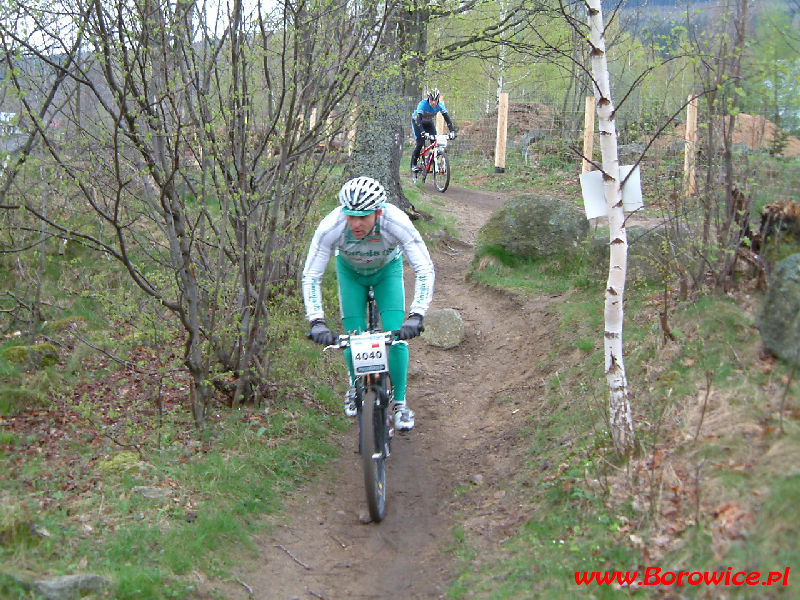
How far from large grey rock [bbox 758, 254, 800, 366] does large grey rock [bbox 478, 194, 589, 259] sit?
4.99m

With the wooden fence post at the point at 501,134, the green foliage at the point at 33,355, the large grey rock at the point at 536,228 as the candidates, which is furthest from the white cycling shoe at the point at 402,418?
the wooden fence post at the point at 501,134

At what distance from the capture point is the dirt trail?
426 cm

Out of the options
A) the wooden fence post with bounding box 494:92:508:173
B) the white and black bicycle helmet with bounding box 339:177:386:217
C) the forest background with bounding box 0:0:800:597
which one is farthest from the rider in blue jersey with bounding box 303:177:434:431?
the wooden fence post with bounding box 494:92:508:173

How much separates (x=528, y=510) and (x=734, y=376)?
157 cm

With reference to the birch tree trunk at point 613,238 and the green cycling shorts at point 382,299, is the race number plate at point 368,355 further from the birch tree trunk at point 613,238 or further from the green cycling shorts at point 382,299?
the birch tree trunk at point 613,238

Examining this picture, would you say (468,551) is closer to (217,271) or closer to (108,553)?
(108,553)

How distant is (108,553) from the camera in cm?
390

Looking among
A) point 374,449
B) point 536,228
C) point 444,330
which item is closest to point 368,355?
point 374,449

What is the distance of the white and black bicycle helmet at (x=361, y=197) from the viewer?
4957mm

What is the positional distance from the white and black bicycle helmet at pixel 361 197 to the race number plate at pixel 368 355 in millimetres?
857

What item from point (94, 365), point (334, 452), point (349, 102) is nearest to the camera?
point (334, 452)

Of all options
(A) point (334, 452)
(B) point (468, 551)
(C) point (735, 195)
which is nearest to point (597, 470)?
(B) point (468, 551)

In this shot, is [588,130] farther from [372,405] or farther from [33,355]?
[372,405]

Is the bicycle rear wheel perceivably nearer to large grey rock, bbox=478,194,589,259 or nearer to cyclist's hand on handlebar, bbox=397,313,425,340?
large grey rock, bbox=478,194,589,259
